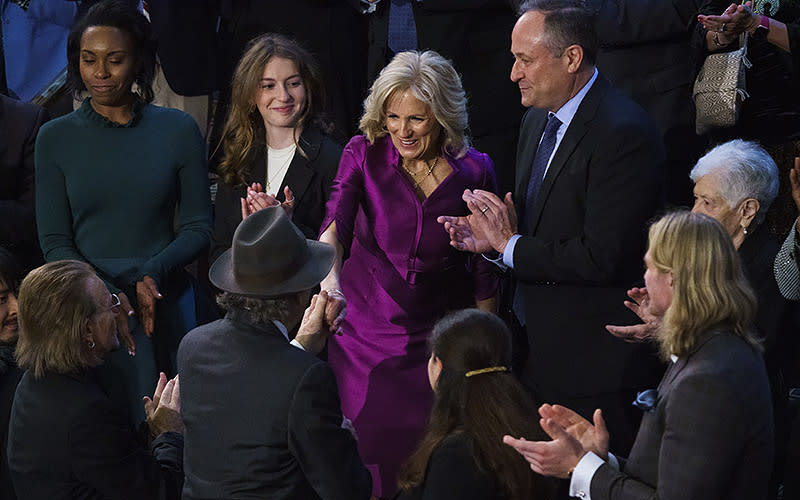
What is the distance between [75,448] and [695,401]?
1.84m

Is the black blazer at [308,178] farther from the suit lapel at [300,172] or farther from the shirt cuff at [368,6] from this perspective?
the shirt cuff at [368,6]

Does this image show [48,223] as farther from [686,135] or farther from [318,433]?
[686,135]

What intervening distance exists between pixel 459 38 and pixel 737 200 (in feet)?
5.95

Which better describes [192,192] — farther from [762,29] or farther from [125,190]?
[762,29]

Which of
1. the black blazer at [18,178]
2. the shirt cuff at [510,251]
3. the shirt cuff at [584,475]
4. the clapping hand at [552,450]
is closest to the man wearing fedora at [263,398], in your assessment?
the clapping hand at [552,450]

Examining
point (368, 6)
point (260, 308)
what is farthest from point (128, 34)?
point (260, 308)

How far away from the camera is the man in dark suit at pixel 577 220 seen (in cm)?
381

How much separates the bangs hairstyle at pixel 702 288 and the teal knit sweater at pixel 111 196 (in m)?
2.28

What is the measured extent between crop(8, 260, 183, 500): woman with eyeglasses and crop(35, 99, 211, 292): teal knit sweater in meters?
0.89

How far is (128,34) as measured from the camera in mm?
4531

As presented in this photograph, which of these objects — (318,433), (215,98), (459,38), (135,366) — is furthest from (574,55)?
(215,98)

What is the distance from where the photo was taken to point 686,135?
195 inches

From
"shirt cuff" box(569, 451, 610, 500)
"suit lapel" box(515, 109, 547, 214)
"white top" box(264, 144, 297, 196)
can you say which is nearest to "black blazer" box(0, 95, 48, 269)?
"white top" box(264, 144, 297, 196)

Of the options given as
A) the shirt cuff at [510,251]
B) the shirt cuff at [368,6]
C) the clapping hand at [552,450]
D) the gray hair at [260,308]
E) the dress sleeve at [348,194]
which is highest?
the shirt cuff at [368,6]
